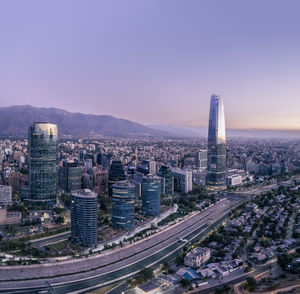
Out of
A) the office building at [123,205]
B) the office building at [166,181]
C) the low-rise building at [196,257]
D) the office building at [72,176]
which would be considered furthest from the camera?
the office building at [72,176]

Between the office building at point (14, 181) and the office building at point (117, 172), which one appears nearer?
the office building at point (117, 172)

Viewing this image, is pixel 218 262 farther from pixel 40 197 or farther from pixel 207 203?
pixel 40 197

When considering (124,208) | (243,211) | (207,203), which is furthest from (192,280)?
(207,203)

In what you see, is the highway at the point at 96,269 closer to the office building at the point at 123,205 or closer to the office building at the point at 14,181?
the office building at the point at 123,205

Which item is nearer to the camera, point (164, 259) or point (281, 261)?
point (281, 261)

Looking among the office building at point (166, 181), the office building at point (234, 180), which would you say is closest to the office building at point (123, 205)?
the office building at point (166, 181)

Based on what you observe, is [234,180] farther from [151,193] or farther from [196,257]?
[196,257]

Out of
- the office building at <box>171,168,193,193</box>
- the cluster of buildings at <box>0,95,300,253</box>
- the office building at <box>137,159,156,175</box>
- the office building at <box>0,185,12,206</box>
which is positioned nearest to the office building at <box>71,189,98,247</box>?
the cluster of buildings at <box>0,95,300,253</box>
